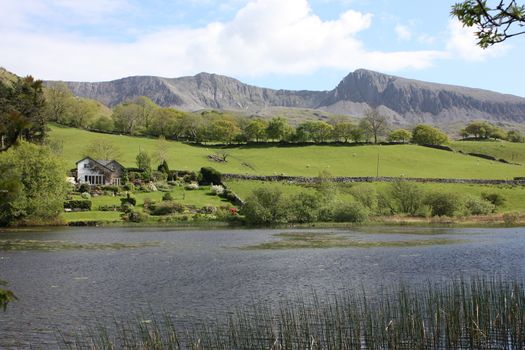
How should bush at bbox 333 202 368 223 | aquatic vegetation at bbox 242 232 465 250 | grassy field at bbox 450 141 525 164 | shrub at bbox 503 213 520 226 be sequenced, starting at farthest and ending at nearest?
grassy field at bbox 450 141 525 164, bush at bbox 333 202 368 223, shrub at bbox 503 213 520 226, aquatic vegetation at bbox 242 232 465 250

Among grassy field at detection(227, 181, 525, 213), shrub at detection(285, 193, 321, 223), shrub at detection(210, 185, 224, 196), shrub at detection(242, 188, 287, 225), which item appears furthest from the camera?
shrub at detection(210, 185, 224, 196)

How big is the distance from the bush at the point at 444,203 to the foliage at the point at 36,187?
55.0 m

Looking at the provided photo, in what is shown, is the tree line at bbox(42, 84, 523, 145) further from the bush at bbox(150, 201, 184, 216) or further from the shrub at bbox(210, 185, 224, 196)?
the bush at bbox(150, 201, 184, 216)

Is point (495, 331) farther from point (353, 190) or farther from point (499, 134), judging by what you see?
point (499, 134)

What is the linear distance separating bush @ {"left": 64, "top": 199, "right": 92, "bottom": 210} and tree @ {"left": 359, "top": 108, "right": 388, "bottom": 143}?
98.1m

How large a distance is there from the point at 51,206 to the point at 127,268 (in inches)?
1600

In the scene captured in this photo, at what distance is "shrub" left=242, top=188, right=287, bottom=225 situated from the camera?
80.0m

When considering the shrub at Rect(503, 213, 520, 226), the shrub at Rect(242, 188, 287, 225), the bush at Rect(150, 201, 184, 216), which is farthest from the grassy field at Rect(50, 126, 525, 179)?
the shrub at Rect(503, 213, 520, 226)

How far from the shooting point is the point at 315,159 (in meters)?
137

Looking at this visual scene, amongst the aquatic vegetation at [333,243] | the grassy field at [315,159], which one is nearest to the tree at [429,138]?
the grassy field at [315,159]

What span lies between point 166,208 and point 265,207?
15.7 m

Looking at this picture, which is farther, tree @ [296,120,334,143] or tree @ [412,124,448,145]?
tree @ [412,124,448,145]

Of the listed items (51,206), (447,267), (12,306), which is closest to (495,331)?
(447,267)

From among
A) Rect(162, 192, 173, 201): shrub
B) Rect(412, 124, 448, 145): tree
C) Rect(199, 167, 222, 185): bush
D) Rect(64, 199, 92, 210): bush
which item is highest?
Rect(412, 124, 448, 145): tree
